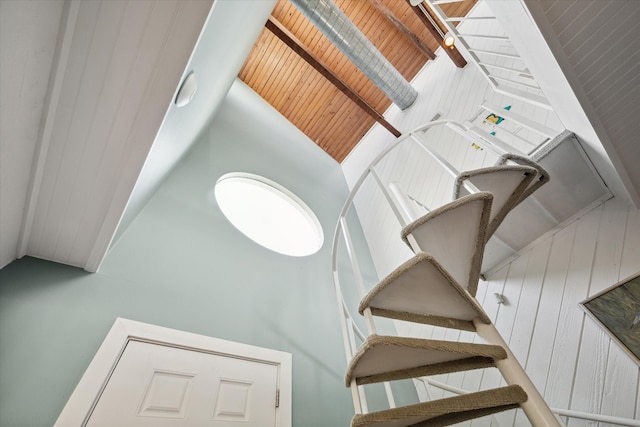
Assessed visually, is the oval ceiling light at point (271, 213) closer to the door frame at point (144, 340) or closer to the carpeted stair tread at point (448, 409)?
the door frame at point (144, 340)

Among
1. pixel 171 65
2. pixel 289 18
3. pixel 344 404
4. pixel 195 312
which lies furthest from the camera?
pixel 289 18

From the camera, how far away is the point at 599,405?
1.42 metres

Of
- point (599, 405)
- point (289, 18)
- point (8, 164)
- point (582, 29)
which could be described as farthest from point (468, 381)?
point (289, 18)

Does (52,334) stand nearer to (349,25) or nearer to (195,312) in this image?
(195,312)

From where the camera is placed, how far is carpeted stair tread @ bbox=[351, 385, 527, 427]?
88 cm

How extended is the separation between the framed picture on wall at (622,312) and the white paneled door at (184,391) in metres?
1.79

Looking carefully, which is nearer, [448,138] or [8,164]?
[8,164]

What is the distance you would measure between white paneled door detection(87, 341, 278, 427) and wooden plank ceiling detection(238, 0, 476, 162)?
→ 4.43 m

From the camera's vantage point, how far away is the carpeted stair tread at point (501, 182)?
55.3 inches

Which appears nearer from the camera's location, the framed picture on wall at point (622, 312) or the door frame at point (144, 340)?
the door frame at point (144, 340)

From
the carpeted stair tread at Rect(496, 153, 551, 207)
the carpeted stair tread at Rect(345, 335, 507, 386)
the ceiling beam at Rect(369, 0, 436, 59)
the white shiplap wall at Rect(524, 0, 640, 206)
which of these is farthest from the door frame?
the ceiling beam at Rect(369, 0, 436, 59)

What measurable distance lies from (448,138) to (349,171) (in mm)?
2056

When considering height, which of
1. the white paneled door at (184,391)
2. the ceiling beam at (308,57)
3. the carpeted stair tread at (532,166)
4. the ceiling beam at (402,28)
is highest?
the ceiling beam at (402,28)

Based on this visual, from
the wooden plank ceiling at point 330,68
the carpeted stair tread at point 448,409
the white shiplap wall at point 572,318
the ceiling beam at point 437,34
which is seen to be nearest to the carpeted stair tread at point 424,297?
the carpeted stair tread at point 448,409
